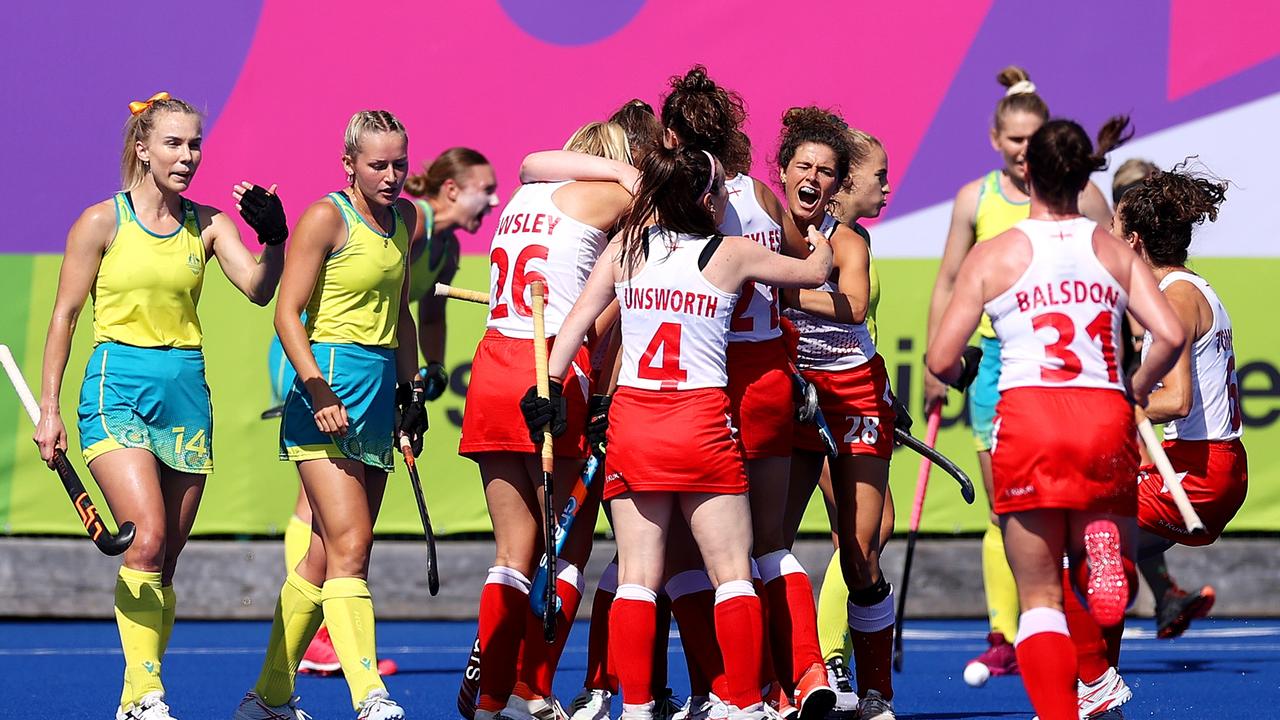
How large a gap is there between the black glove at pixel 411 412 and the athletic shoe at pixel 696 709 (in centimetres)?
132

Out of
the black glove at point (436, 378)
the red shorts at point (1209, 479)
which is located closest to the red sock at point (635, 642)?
the red shorts at point (1209, 479)

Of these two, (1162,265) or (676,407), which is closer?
(676,407)

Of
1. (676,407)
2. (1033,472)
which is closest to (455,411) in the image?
(676,407)

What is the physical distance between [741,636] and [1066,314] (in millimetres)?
1399

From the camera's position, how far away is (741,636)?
5211 millimetres

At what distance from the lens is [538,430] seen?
17.3 feet

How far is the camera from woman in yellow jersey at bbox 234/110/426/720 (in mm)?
5668

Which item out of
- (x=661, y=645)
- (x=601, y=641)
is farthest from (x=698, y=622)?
(x=601, y=641)

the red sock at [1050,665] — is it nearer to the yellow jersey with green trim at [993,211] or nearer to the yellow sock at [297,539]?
the yellow jersey with green trim at [993,211]

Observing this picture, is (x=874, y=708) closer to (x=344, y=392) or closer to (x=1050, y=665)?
(x=1050, y=665)

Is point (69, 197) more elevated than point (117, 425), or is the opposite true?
point (69, 197)

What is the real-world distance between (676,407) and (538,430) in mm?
436

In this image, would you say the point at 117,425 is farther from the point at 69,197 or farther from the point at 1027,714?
the point at 69,197

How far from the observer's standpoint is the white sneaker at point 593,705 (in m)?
5.97
